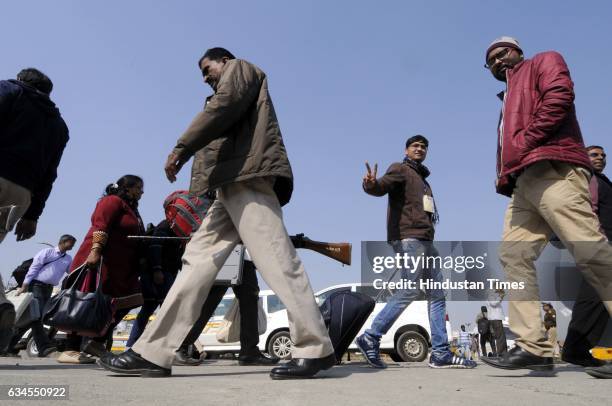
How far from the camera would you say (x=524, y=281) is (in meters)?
3.83

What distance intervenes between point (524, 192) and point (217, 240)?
6.63 feet

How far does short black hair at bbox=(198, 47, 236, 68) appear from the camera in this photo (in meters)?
3.73

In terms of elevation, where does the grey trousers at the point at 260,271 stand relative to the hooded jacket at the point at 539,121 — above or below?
below

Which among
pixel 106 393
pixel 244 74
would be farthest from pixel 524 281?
pixel 106 393

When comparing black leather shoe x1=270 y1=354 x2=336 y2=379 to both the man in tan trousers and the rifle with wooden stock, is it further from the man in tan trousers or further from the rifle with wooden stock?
the rifle with wooden stock

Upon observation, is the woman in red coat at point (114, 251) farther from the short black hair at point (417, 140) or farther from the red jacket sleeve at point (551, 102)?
the red jacket sleeve at point (551, 102)

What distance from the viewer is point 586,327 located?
4.89 metres

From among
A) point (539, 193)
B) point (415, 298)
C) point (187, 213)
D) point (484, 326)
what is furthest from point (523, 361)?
point (484, 326)

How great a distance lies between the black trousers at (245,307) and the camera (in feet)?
18.1

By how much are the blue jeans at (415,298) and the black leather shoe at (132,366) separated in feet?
8.18

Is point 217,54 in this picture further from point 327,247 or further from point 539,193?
point 539,193

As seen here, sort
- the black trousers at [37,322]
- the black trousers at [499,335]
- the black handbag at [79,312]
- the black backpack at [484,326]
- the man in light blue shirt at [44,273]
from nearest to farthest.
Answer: the black handbag at [79,312] < the black trousers at [37,322] < the man in light blue shirt at [44,273] < the black trousers at [499,335] < the black backpack at [484,326]

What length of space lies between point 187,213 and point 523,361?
3.09 meters

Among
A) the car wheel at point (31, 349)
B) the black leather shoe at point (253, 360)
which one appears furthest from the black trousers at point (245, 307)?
the car wheel at point (31, 349)
